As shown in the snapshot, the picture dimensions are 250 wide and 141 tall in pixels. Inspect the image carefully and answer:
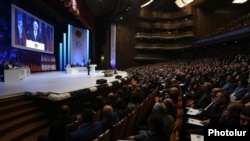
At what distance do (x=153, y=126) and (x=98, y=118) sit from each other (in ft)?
6.58

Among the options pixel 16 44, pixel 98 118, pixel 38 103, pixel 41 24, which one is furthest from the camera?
pixel 41 24

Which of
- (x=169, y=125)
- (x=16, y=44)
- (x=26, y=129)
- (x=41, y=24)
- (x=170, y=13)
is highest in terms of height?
(x=170, y=13)

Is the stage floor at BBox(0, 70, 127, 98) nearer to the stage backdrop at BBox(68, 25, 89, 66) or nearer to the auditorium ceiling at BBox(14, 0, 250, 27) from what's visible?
the auditorium ceiling at BBox(14, 0, 250, 27)

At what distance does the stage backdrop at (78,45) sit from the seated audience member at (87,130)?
701 inches

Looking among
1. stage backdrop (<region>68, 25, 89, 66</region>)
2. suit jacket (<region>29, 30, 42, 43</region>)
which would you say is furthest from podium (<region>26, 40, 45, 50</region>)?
stage backdrop (<region>68, 25, 89, 66</region>)

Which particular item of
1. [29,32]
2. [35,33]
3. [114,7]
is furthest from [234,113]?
[114,7]

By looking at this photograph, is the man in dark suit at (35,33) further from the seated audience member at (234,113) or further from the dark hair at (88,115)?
the seated audience member at (234,113)

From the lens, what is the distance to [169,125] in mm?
3348

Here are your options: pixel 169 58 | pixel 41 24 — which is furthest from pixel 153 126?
pixel 169 58

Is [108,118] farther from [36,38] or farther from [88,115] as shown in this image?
[36,38]

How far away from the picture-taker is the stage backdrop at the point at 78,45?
20853mm

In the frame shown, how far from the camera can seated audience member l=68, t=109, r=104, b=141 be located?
9.88ft

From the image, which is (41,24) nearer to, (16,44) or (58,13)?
(58,13)

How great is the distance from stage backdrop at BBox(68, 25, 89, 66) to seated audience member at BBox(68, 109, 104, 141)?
58.4ft
